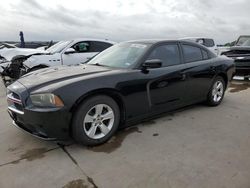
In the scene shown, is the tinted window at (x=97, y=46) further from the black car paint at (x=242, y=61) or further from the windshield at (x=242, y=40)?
the windshield at (x=242, y=40)

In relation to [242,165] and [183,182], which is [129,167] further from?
[242,165]

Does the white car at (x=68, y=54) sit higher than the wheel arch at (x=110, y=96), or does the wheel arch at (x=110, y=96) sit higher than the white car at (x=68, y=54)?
the white car at (x=68, y=54)

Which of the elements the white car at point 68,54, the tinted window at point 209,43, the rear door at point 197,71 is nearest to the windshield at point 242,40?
the tinted window at point 209,43

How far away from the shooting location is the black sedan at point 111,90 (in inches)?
123

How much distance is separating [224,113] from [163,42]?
1858 millimetres

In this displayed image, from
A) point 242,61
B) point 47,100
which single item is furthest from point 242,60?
point 47,100

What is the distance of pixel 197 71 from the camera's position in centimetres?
473

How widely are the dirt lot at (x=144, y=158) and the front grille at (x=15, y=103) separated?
1.68 ft

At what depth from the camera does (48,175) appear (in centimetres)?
277

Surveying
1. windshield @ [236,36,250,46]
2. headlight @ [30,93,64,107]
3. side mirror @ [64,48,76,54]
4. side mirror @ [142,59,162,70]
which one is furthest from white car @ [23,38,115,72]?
windshield @ [236,36,250,46]

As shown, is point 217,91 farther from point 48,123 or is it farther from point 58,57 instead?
point 58,57

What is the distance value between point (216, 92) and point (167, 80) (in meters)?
1.73

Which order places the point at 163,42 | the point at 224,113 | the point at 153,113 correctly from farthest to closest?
the point at 224,113
the point at 163,42
the point at 153,113

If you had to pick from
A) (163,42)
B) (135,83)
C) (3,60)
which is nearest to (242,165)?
(135,83)
